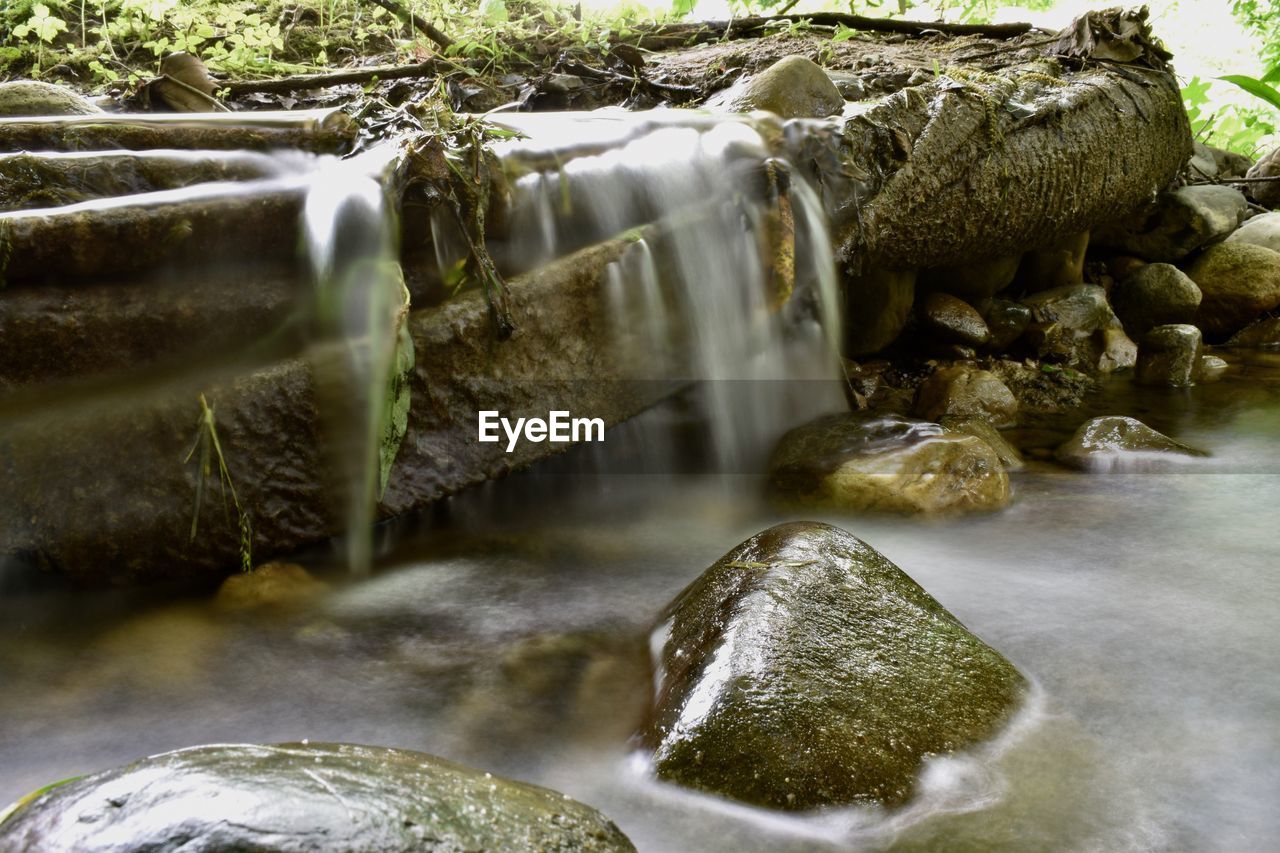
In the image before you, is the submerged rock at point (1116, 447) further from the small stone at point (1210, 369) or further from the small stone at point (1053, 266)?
the small stone at point (1053, 266)

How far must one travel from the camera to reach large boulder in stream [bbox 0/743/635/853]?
138 cm

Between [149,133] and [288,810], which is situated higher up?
[149,133]

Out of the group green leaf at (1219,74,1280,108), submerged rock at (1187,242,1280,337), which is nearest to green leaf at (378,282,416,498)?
green leaf at (1219,74,1280,108)

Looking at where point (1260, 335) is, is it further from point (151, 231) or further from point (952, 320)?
point (151, 231)

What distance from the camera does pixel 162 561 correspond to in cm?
310

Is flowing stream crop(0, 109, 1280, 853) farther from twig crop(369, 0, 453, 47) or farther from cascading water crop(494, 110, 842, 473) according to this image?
twig crop(369, 0, 453, 47)

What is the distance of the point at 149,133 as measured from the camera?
138 inches

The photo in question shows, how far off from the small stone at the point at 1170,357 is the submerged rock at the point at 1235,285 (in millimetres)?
1062

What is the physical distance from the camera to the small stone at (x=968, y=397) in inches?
Result: 219

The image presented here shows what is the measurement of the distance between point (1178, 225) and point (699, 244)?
550cm

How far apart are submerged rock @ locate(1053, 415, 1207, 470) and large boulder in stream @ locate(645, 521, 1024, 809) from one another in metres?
2.50

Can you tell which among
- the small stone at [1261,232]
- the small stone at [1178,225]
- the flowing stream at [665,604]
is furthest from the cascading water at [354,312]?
the small stone at [1261,232]

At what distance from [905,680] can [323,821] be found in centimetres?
147

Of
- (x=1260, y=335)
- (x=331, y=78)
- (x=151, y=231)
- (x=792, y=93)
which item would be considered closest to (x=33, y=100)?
(x=151, y=231)
